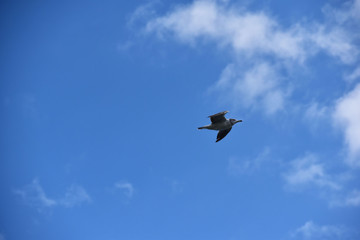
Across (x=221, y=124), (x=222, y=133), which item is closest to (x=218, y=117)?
(x=221, y=124)

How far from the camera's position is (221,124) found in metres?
55.6

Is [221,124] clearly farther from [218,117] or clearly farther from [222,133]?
[222,133]

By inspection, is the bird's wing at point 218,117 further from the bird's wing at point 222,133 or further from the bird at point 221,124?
the bird's wing at point 222,133

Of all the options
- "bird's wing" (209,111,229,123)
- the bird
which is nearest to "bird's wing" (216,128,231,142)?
the bird

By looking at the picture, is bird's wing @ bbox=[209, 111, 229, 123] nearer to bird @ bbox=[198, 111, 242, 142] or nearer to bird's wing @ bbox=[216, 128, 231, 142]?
bird @ bbox=[198, 111, 242, 142]

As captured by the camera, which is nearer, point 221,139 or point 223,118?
point 223,118

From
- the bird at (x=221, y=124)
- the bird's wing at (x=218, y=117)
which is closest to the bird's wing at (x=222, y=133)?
the bird at (x=221, y=124)

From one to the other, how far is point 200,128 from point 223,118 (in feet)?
11.0

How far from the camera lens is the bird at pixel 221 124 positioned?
54188mm

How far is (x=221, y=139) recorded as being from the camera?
2296 inches

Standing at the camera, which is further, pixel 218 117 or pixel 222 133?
pixel 222 133

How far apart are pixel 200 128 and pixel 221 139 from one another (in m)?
3.75

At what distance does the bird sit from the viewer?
54188mm

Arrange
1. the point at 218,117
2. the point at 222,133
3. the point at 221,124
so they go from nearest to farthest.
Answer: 1. the point at 218,117
2. the point at 221,124
3. the point at 222,133
